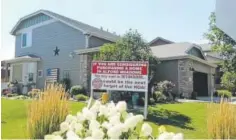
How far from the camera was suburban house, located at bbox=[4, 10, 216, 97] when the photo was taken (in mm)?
12617

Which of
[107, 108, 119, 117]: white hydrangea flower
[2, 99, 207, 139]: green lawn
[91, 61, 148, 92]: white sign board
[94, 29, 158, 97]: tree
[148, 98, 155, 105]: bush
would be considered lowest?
[2, 99, 207, 139]: green lawn

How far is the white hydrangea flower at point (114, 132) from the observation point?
1.23 metres

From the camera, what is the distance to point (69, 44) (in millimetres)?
13609

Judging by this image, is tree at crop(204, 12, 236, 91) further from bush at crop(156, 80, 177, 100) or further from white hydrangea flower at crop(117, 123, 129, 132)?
white hydrangea flower at crop(117, 123, 129, 132)

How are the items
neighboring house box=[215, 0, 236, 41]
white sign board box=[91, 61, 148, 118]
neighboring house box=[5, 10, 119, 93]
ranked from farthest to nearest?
neighboring house box=[5, 10, 119, 93] < white sign board box=[91, 61, 148, 118] < neighboring house box=[215, 0, 236, 41]

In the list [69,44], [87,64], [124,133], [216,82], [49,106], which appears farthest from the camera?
[216,82]

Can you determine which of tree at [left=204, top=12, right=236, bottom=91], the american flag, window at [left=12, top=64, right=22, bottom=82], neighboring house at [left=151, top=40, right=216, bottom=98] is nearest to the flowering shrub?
tree at [left=204, top=12, right=236, bottom=91]

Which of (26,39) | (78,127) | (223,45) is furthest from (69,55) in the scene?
(78,127)

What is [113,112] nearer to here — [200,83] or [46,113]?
[46,113]

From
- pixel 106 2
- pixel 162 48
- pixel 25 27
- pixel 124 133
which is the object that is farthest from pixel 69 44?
pixel 124 133

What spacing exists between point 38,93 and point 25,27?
1279 centimetres

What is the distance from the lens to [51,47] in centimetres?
1420

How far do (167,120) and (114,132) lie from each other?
19.0 feet

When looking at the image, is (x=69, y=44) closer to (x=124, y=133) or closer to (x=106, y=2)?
(x=106, y=2)
